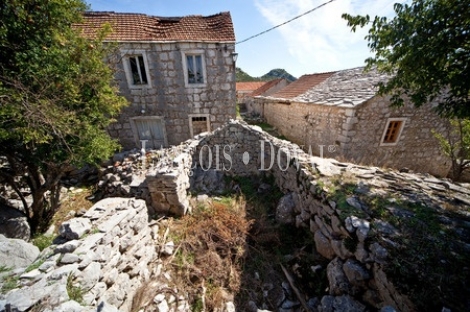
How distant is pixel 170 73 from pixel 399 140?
1088cm

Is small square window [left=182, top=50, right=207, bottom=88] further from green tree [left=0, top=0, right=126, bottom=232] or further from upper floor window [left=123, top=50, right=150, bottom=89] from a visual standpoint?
green tree [left=0, top=0, right=126, bottom=232]

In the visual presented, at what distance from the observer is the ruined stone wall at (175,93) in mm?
8172

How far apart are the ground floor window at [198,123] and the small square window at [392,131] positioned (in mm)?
8115

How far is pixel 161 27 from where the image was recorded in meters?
8.79

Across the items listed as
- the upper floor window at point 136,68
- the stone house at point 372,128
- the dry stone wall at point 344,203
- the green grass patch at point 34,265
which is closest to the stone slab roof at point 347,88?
the stone house at point 372,128

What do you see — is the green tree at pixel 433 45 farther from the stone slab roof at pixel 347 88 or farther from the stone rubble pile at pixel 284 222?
the stone slab roof at pixel 347 88

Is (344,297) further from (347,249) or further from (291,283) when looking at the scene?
(291,283)

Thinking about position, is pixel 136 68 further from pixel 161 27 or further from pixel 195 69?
pixel 195 69

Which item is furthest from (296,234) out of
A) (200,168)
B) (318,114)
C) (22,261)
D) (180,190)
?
(318,114)

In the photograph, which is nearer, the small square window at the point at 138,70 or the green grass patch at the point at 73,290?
the green grass patch at the point at 73,290

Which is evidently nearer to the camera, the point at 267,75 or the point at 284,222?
the point at 284,222

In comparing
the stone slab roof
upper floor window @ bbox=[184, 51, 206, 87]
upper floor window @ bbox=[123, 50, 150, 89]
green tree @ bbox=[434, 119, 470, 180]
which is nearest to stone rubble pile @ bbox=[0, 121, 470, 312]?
green tree @ bbox=[434, 119, 470, 180]

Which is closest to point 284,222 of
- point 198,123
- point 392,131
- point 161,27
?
point 198,123

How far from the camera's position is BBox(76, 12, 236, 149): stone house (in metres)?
8.10
